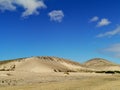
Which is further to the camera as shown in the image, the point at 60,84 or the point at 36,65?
the point at 36,65

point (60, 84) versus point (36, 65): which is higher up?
point (36, 65)

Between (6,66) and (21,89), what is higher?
(6,66)

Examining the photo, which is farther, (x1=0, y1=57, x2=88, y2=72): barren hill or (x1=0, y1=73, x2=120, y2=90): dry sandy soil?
(x1=0, y1=57, x2=88, y2=72): barren hill

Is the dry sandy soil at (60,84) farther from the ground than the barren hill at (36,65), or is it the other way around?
the barren hill at (36,65)

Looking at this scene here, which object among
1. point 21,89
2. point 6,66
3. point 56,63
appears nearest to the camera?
point 21,89

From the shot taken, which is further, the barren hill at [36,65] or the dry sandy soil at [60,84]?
the barren hill at [36,65]

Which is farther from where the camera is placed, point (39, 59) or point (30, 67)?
point (39, 59)

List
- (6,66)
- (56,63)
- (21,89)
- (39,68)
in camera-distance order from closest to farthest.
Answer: (21,89) → (39,68) → (6,66) → (56,63)

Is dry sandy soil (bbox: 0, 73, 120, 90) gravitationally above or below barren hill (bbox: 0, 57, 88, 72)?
below

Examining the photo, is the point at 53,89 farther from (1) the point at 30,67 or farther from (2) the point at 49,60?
(2) the point at 49,60

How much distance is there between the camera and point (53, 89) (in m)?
43.0

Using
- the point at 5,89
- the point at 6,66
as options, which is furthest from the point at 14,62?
the point at 5,89

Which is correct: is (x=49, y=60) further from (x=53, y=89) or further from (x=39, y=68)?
(x=53, y=89)

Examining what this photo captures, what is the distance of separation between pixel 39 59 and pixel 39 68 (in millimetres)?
21135
